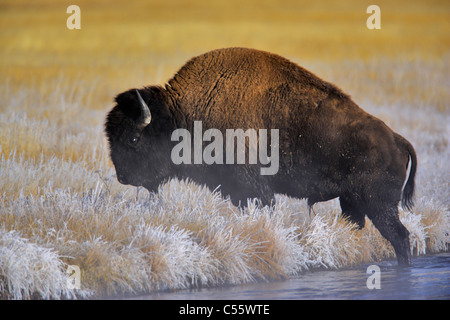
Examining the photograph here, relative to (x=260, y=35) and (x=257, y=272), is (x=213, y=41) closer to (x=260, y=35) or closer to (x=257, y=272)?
(x=260, y=35)

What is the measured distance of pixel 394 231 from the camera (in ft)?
23.1

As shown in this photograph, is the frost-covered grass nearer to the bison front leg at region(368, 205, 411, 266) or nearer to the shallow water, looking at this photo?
the shallow water

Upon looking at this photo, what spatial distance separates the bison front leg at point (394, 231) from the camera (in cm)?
698

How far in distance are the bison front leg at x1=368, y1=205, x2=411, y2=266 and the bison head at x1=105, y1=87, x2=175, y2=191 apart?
2.30 m

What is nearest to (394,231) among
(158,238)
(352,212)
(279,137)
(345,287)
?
(352,212)

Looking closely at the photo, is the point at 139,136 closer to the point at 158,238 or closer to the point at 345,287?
the point at 158,238

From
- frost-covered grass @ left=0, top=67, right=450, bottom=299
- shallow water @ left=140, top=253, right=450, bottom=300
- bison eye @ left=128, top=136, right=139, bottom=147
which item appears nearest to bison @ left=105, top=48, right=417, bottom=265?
bison eye @ left=128, top=136, right=139, bottom=147

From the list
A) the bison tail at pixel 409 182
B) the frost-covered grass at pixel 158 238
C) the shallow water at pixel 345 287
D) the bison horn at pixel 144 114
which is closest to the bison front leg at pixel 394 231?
the shallow water at pixel 345 287

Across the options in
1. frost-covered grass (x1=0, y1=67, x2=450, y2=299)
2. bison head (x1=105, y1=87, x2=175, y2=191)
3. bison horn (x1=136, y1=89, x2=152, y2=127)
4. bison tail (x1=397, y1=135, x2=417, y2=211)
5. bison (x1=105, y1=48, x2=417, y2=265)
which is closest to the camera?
frost-covered grass (x1=0, y1=67, x2=450, y2=299)

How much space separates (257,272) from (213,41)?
1270cm

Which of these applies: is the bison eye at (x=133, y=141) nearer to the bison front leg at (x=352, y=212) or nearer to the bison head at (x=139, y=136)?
the bison head at (x=139, y=136)

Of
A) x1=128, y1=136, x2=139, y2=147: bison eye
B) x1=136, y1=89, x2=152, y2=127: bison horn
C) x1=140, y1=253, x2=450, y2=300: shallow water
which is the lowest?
x1=140, y1=253, x2=450, y2=300: shallow water

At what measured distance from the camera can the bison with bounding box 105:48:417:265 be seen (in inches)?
273
